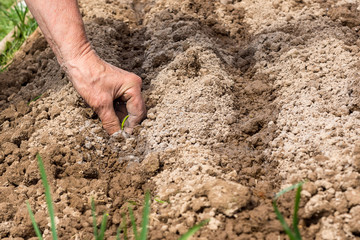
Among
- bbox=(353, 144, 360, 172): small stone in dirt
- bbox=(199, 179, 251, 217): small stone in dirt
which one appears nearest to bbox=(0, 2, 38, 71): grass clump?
bbox=(199, 179, 251, 217): small stone in dirt

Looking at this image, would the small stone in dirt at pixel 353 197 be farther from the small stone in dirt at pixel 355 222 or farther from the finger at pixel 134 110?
the finger at pixel 134 110

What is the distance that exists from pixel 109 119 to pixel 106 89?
0.55ft

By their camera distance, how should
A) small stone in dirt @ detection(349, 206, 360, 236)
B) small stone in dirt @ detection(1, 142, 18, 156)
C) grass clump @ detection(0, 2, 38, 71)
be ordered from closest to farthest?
small stone in dirt @ detection(349, 206, 360, 236) < small stone in dirt @ detection(1, 142, 18, 156) < grass clump @ detection(0, 2, 38, 71)

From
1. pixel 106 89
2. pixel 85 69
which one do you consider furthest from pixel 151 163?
pixel 85 69

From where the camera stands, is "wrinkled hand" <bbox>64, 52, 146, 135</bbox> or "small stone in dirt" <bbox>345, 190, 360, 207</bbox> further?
"wrinkled hand" <bbox>64, 52, 146, 135</bbox>

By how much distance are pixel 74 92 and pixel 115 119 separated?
0.34m

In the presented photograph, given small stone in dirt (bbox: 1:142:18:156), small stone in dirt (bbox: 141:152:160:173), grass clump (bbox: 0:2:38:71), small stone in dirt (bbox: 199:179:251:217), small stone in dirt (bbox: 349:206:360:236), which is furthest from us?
grass clump (bbox: 0:2:38:71)

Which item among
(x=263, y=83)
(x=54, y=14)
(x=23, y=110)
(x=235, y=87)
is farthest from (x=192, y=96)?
(x=23, y=110)

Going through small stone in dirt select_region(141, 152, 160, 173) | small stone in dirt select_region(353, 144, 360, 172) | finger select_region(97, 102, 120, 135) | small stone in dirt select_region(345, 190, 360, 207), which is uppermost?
finger select_region(97, 102, 120, 135)

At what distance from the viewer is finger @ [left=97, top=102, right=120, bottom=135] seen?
2121 mm


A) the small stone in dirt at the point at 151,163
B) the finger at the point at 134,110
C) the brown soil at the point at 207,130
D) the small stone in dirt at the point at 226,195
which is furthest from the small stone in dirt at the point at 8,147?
the small stone in dirt at the point at 226,195

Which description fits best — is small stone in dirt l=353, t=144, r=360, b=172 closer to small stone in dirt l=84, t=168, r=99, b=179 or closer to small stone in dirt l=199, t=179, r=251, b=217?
small stone in dirt l=199, t=179, r=251, b=217

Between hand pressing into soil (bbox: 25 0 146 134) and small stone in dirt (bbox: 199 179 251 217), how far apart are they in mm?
777

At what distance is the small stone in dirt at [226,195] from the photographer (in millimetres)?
1485
